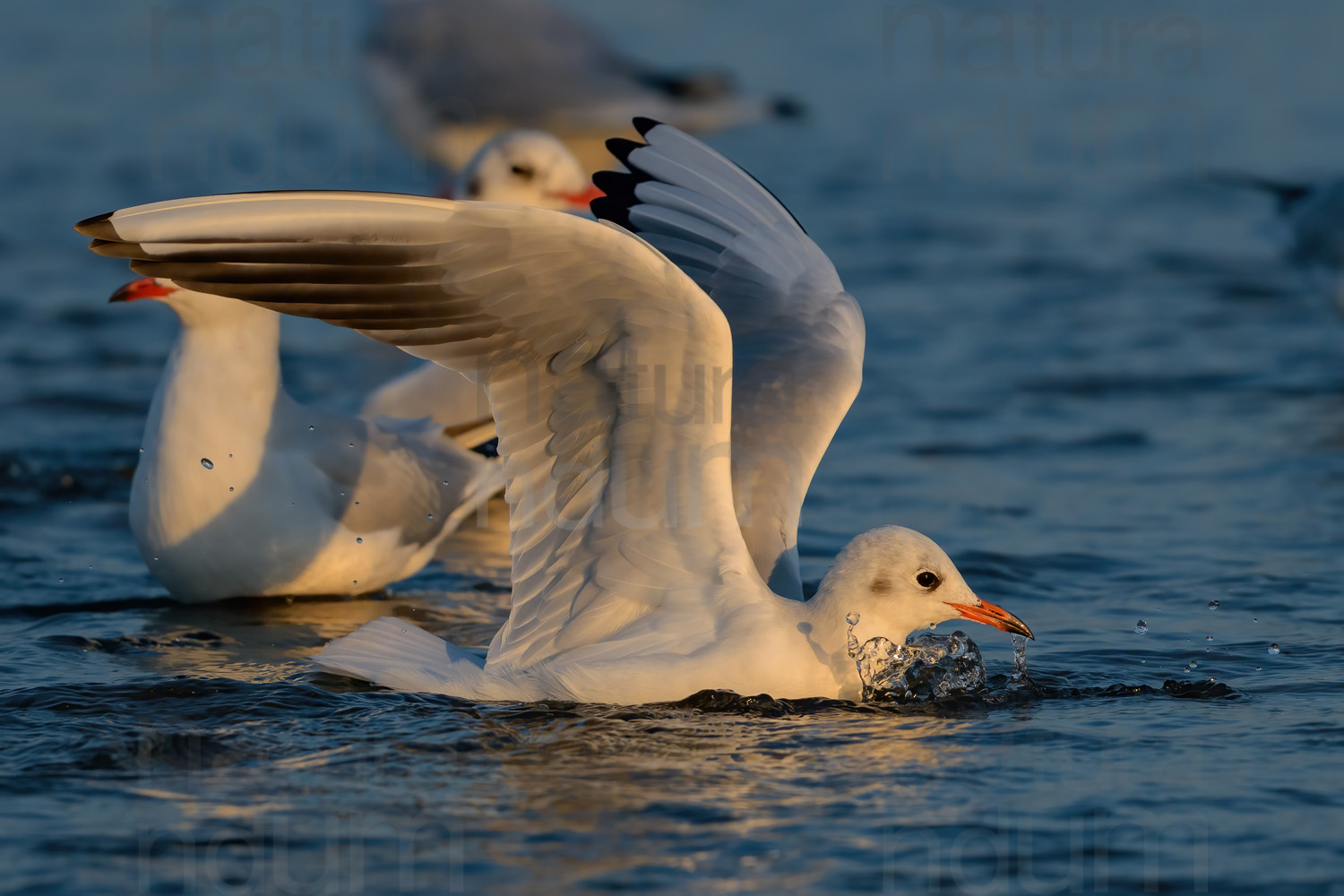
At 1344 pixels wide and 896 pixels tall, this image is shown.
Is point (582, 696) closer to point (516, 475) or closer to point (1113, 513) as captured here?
point (516, 475)

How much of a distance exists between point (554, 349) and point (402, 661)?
1139mm

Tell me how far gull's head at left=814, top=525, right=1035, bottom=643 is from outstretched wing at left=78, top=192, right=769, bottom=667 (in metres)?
0.25

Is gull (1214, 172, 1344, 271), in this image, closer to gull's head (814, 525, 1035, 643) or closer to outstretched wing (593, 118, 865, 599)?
outstretched wing (593, 118, 865, 599)

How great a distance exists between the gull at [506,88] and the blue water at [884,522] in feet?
3.93

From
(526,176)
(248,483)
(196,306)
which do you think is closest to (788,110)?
(526,176)

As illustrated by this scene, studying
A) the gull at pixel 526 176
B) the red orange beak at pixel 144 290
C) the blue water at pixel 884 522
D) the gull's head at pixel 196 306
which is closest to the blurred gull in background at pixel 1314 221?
the blue water at pixel 884 522

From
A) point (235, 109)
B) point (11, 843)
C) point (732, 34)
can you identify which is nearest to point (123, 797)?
point (11, 843)

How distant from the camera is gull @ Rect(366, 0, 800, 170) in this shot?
13391mm

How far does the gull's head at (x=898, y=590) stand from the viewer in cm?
524

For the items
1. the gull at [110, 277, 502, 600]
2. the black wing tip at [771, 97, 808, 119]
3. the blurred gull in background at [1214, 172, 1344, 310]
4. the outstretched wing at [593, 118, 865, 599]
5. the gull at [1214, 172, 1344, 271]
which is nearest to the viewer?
the outstretched wing at [593, 118, 865, 599]

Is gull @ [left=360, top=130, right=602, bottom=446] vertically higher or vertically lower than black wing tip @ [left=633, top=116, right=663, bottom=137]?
higher

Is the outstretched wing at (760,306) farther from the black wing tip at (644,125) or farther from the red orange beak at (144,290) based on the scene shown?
the red orange beak at (144,290)

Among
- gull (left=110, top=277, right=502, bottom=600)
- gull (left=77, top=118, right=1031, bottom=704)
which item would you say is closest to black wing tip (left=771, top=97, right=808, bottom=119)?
gull (left=110, top=277, right=502, bottom=600)

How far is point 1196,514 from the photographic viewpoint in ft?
25.4
